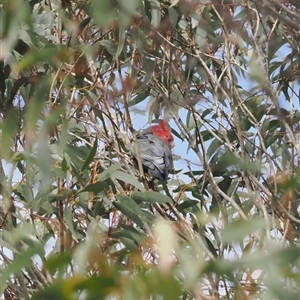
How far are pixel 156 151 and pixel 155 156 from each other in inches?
2.0

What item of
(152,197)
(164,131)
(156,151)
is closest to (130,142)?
(152,197)

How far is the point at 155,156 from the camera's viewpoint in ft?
8.21

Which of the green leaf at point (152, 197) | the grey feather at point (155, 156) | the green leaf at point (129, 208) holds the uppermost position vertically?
the grey feather at point (155, 156)

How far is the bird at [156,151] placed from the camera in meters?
2.36

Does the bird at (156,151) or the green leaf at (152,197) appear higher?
the bird at (156,151)

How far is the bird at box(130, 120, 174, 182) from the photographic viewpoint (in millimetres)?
2357

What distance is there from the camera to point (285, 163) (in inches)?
80.9

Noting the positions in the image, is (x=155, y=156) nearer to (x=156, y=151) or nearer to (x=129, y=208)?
(x=156, y=151)

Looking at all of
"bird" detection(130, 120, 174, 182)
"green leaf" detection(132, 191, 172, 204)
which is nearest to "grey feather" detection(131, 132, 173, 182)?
"bird" detection(130, 120, 174, 182)

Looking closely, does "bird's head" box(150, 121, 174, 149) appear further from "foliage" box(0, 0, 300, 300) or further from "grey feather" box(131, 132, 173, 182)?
"foliage" box(0, 0, 300, 300)

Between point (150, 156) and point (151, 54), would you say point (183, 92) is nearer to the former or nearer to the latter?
point (151, 54)

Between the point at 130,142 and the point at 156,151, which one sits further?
the point at 156,151

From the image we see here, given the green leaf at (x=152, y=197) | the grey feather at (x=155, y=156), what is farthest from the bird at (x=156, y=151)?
the green leaf at (x=152, y=197)

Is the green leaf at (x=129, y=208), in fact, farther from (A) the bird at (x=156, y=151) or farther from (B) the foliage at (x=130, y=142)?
(A) the bird at (x=156, y=151)
